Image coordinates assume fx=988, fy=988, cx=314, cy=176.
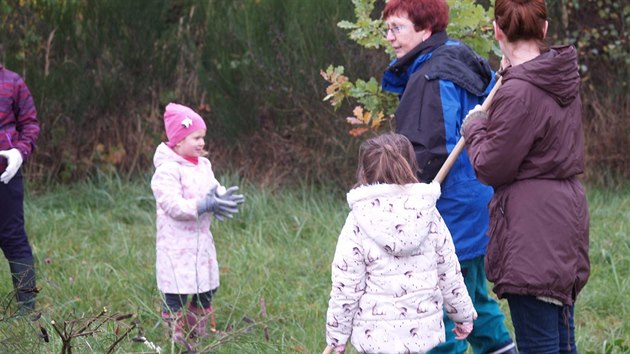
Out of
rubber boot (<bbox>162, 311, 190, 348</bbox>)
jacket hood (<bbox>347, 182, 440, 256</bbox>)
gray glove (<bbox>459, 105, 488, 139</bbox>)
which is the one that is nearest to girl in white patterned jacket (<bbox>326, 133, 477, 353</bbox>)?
jacket hood (<bbox>347, 182, 440, 256</bbox>)

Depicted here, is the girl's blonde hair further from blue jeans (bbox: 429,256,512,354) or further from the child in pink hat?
the child in pink hat

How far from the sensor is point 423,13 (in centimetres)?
408

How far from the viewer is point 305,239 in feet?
24.0

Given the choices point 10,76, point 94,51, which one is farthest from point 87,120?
point 10,76

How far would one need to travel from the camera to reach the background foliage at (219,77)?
8.50 metres

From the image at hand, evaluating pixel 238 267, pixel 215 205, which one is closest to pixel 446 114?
pixel 215 205

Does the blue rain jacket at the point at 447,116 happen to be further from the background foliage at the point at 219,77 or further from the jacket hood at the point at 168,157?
the background foliage at the point at 219,77

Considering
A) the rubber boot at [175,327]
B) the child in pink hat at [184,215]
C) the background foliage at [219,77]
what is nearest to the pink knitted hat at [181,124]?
the child in pink hat at [184,215]

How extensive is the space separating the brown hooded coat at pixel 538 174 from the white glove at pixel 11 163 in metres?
2.80

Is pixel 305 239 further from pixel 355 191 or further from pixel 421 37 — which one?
pixel 355 191

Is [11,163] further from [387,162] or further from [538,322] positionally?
[538,322]

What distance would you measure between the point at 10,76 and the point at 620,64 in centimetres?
575

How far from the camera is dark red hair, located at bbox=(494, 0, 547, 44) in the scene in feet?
11.3

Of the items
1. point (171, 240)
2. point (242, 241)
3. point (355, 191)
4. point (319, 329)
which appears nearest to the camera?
point (355, 191)
